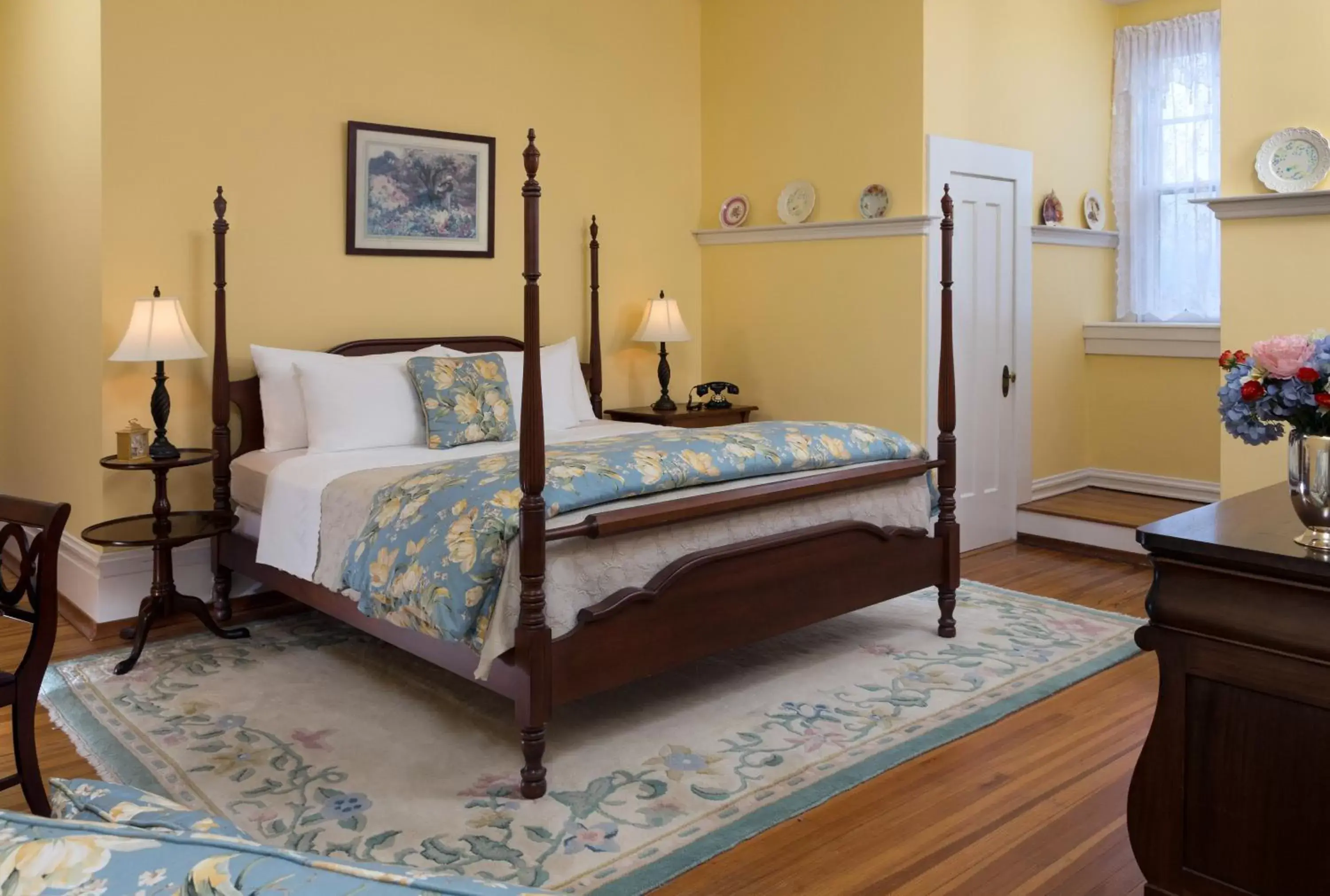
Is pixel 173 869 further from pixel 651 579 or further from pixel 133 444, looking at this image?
pixel 133 444

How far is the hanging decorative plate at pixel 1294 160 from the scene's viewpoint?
407cm

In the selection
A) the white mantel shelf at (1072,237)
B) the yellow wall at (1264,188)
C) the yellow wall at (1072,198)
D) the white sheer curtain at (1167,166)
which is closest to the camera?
the yellow wall at (1264,188)

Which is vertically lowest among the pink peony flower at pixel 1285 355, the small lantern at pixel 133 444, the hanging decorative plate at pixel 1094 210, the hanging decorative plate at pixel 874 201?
the small lantern at pixel 133 444

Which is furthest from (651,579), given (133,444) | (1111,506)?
(1111,506)

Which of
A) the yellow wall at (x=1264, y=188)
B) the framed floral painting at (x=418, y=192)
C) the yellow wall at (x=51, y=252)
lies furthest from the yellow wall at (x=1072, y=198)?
the yellow wall at (x=51, y=252)

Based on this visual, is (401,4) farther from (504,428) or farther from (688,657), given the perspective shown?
(688,657)

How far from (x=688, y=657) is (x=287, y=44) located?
3142 millimetres

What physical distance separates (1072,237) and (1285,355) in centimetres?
443

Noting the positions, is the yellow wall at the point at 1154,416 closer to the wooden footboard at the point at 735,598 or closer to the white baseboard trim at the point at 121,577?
the wooden footboard at the point at 735,598

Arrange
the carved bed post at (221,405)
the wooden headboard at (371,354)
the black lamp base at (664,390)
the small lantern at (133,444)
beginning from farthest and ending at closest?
the black lamp base at (664,390)
the wooden headboard at (371,354)
the carved bed post at (221,405)
the small lantern at (133,444)

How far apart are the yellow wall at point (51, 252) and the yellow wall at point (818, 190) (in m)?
3.13

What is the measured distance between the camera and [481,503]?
2984 mm

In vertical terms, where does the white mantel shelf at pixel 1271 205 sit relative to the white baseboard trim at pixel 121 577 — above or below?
above

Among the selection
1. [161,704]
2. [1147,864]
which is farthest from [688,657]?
[161,704]
